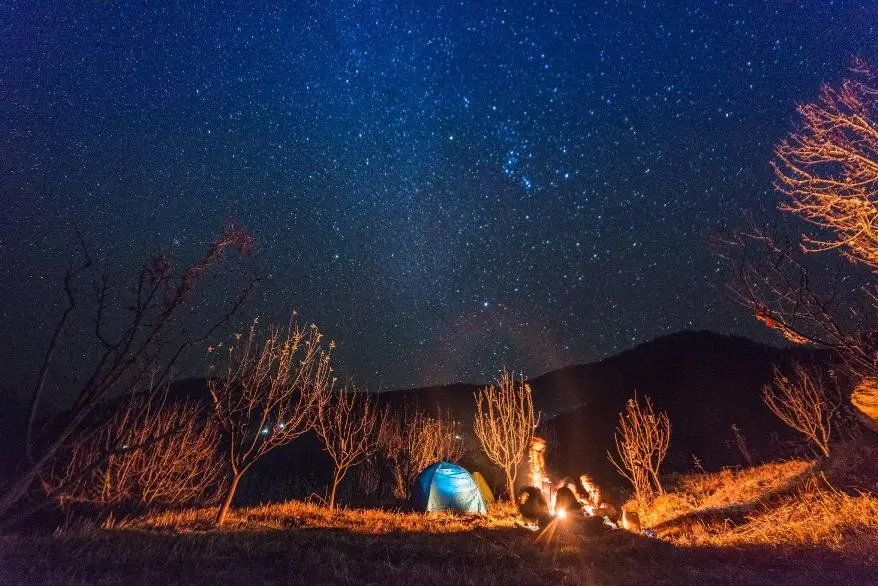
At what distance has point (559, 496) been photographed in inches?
517

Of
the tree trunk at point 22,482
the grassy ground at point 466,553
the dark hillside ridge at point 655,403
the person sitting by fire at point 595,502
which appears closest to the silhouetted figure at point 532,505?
the person sitting by fire at point 595,502

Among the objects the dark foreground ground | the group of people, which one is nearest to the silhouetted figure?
A: the group of people

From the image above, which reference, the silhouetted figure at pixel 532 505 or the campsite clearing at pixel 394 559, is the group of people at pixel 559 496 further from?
the campsite clearing at pixel 394 559

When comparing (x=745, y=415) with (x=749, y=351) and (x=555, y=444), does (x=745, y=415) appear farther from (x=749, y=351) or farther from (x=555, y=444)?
(x=555, y=444)

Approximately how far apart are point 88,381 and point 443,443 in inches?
1438

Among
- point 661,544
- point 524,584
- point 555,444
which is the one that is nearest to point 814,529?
point 661,544

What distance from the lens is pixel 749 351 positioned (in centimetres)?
5916

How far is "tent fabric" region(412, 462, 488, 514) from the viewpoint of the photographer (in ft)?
67.9

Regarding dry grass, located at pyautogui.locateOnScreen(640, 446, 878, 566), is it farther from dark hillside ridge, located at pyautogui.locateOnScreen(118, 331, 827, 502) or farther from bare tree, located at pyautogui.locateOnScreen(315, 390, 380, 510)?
dark hillside ridge, located at pyautogui.locateOnScreen(118, 331, 827, 502)

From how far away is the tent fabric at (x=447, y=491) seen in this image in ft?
67.9

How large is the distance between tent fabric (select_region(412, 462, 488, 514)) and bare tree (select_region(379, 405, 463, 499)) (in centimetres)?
751

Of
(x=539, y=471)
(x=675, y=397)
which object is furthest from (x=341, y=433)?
(x=675, y=397)

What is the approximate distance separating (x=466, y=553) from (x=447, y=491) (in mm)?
13737

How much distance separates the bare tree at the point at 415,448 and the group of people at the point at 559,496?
1556 cm
